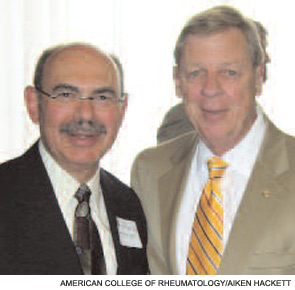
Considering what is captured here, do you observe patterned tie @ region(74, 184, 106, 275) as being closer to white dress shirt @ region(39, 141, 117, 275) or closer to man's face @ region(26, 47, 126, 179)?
white dress shirt @ region(39, 141, 117, 275)

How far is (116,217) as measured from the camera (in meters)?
2.12

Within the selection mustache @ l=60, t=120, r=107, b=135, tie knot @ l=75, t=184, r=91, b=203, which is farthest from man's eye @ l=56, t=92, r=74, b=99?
tie knot @ l=75, t=184, r=91, b=203

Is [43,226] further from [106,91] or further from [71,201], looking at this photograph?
[106,91]

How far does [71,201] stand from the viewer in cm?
198

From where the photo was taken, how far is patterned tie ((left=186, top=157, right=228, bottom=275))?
6.51 ft

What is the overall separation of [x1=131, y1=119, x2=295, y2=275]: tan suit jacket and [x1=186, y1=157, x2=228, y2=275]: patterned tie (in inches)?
2.2

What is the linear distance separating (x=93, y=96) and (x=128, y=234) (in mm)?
602

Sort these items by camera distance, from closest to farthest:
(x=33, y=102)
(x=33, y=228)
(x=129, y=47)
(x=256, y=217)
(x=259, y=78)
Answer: (x=33, y=228)
(x=256, y=217)
(x=33, y=102)
(x=259, y=78)
(x=129, y=47)

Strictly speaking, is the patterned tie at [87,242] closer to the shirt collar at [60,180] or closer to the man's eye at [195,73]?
the shirt collar at [60,180]

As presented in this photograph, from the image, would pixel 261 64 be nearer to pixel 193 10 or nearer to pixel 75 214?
pixel 75 214

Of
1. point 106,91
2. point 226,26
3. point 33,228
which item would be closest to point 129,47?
point 226,26

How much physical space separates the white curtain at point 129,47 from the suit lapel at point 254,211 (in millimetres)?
2252

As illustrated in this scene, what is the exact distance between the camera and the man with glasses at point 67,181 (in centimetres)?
183

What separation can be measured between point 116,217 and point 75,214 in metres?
0.24
